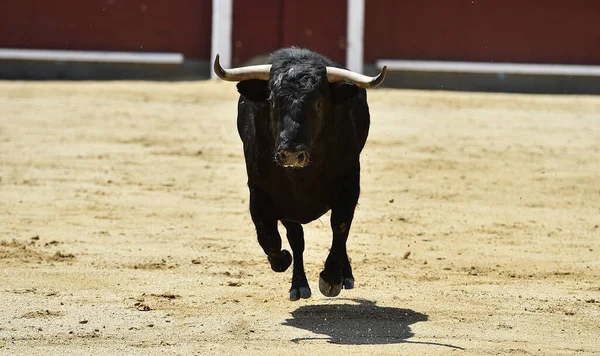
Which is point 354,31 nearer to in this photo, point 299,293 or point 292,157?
point 299,293

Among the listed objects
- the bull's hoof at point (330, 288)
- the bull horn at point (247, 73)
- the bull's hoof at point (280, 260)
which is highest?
the bull horn at point (247, 73)

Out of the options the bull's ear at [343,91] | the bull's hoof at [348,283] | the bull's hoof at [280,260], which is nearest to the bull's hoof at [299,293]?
the bull's hoof at [280,260]

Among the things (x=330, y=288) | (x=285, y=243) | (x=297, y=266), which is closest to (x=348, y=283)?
(x=297, y=266)

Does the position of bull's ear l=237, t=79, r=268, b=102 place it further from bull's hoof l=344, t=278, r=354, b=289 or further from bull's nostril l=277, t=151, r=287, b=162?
bull's hoof l=344, t=278, r=354, b=289

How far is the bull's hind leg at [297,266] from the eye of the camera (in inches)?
196

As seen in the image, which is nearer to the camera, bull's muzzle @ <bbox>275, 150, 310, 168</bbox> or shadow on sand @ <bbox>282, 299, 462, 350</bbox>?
bull's muzzle @ <bbox>275, 150, 310, 168</bbox>

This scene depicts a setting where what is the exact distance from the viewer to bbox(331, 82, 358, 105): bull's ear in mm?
4664

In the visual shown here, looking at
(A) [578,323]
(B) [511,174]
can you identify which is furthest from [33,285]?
(B) [511,174]

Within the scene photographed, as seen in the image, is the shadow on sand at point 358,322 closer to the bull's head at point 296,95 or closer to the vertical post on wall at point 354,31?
the bull's head at point 296,95

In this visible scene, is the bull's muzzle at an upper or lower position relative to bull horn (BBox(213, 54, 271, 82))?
lower

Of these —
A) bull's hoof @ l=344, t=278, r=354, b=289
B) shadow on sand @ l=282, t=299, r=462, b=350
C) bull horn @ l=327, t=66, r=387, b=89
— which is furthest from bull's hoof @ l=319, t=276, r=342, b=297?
bull horn @ l=327, t=66, r=387, b=89

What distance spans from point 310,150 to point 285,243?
6.71 feet

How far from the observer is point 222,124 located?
36.0 ft

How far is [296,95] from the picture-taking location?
446cm
